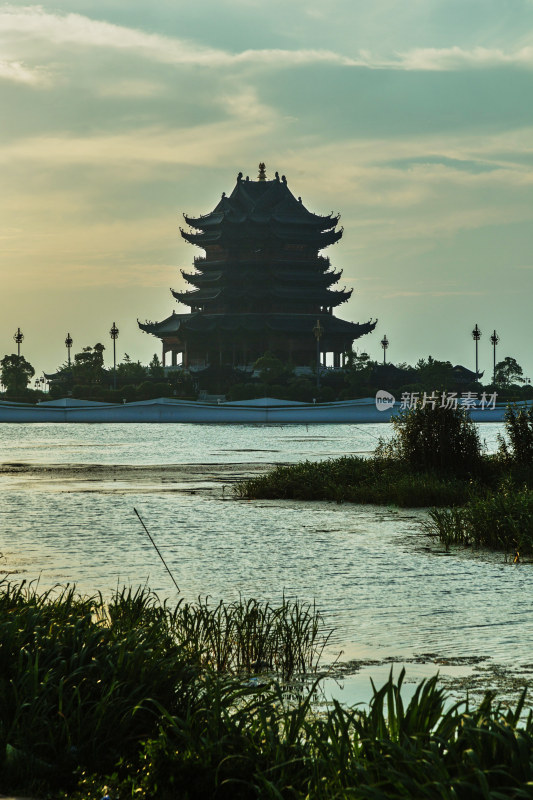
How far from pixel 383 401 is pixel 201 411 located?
45.1 ft

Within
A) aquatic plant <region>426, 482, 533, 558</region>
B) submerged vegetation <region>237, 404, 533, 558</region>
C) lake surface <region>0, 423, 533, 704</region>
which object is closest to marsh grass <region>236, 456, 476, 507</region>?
submerged vegetation <region>237, 404, 533, 558</region>

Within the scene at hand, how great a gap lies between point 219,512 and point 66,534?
141 inches

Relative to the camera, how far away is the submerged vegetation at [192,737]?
4188 mm

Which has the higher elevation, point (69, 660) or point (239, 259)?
point (239, 259)

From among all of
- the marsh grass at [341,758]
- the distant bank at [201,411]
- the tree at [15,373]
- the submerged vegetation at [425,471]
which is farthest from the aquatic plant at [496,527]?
the tree at [15,373]

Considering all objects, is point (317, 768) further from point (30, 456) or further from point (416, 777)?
point (30, 456)

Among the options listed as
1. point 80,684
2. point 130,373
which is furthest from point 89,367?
point 80,684

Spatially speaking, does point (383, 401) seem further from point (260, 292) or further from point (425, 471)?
point (425, 471)

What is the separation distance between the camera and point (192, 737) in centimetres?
489

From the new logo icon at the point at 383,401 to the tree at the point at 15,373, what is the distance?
34.0 metres

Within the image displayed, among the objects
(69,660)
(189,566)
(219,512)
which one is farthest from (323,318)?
(69,660)

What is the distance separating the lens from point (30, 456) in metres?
35.1

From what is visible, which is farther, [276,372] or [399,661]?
[276,372]

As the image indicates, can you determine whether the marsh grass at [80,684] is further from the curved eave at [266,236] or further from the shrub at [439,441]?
the curved eave at [266,236]
